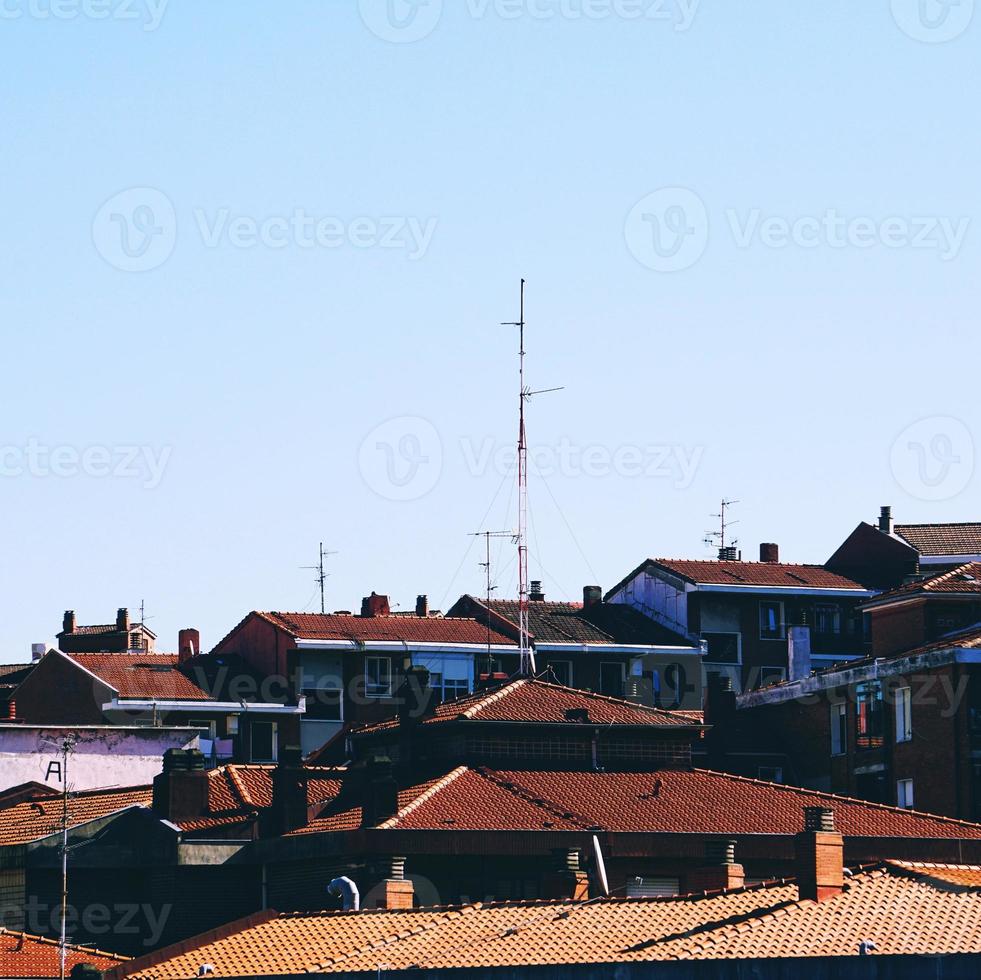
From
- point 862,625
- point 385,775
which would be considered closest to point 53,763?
point 385,775

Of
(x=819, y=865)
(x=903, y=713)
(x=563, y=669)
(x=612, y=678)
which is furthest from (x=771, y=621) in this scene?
(x=819, y=865)

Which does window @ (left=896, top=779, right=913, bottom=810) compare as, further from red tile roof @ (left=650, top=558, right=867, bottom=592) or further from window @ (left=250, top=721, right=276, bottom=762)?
window @ (left=250, top=721, right=276, bottom=762)

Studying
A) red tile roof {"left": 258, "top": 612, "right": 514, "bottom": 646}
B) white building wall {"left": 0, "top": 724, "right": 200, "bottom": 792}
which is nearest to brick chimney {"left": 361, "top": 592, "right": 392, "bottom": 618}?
red tile roof {"left": 258, "top": 612, "right": 514, "bottom": 646}

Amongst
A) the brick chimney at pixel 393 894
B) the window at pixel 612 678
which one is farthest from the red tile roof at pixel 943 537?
the brick chimney at pixel 393 894

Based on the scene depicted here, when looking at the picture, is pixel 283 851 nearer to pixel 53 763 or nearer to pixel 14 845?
pixel 14 845

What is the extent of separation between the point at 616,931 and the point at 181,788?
708 inches

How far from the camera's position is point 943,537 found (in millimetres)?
91500

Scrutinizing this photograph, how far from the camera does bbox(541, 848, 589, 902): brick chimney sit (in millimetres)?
48469

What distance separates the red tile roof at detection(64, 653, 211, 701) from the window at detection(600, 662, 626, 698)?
46.2 ft

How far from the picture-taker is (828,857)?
Result: 137ft

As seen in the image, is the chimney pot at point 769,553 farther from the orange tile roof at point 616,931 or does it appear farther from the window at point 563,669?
the orange tile roof at point 616,931

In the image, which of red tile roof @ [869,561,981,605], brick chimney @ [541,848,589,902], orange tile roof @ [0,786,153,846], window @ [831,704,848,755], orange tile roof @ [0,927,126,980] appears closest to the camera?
orange tile roof @ [0,927,126,980]

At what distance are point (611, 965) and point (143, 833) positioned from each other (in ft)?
63.5

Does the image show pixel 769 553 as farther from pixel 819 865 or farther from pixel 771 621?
pixel 819 865
